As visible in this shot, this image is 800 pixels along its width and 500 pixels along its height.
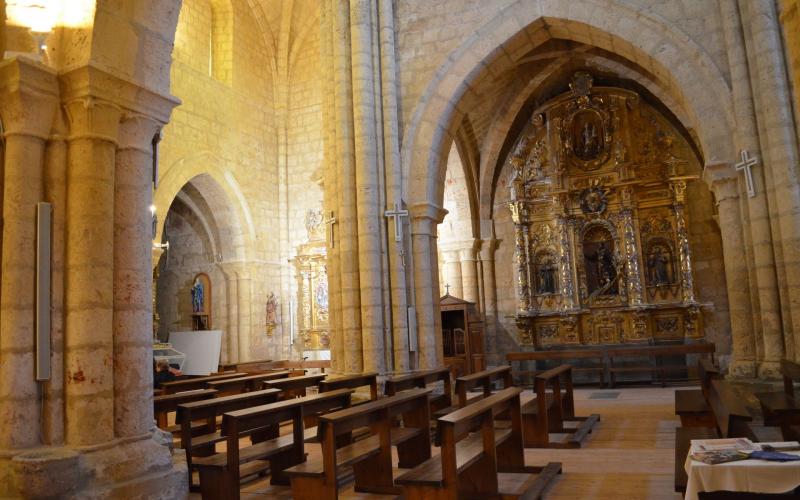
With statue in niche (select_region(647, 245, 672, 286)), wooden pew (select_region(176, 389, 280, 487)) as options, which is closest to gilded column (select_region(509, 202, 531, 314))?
statue in niche (select_region(647, 245, 672, 286))

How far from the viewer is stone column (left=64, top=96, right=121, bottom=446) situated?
176 inches

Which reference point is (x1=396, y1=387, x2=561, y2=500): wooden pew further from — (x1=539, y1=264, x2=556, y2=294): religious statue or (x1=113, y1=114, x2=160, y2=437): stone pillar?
(x1=539, y1=264, x2=556, y2=294): religious statue

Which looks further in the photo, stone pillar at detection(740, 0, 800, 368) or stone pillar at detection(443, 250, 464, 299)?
stone pillar at detection(443, 250, 464, 299)

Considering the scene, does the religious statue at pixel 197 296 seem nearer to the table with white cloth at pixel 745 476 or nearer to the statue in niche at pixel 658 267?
the statue in niche at pixel 658 267

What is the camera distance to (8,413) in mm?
4316

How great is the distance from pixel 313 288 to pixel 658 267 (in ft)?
28.3

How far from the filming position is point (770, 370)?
28.2 feet

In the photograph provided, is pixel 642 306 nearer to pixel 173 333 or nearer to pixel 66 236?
pixel 173 333

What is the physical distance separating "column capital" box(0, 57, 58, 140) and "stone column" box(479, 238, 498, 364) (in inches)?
536

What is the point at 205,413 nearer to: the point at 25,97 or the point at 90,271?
the point at 90,271

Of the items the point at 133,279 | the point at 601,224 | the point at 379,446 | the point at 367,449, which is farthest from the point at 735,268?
the point at 133,279

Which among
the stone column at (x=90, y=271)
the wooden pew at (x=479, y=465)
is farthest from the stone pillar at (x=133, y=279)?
the wooden pew at (x=479, y=465)

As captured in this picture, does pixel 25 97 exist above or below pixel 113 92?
below

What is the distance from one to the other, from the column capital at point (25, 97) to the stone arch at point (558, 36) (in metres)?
7.25
